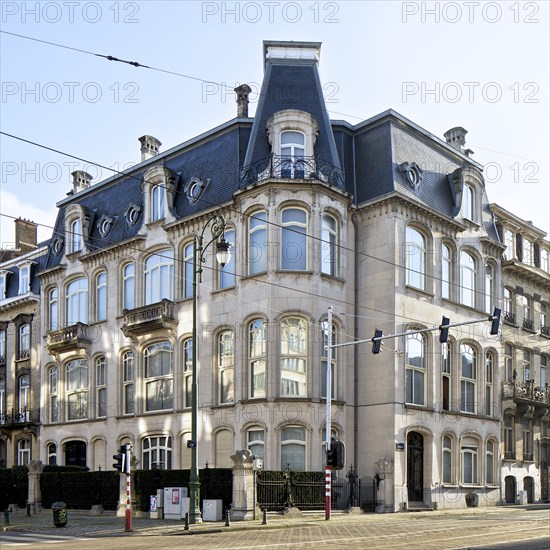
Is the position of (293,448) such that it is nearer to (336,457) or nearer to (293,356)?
(293,356)

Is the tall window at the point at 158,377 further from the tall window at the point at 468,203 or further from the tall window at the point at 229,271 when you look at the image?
the tall window at the point at 468,203

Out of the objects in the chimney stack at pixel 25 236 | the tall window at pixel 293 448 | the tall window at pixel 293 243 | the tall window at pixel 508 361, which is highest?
the chimney stack at pixel 25 236

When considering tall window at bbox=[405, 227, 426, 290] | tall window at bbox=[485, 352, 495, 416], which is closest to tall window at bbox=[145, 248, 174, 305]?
tall window at bbox=[405, 227, 426, 290]

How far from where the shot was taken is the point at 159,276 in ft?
133

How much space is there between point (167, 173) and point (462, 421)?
17511 millimetres

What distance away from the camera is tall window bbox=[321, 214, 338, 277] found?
116 ft

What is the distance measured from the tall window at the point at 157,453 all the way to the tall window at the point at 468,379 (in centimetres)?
1328

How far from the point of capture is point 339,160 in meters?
37.5

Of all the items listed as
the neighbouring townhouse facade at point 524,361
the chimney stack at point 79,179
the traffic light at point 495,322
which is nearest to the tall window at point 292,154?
the traffic light at point 495,322

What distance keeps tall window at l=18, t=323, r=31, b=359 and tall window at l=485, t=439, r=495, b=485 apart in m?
25.7

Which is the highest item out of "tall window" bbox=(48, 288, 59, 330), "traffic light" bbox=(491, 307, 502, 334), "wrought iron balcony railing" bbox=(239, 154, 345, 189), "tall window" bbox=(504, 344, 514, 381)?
"wrought iron balcony railing" bbox=(239, 154, 345, 189)

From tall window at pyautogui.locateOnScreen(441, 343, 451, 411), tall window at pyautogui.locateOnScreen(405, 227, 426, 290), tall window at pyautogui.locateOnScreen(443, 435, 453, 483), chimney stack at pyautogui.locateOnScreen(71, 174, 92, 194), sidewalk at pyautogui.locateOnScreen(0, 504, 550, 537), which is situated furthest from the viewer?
chimney stack at pyautogui.locateOnScreen(71, 174, 92, 194)

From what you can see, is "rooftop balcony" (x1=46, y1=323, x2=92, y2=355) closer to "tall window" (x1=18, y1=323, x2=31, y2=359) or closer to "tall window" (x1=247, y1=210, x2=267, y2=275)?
"tall window" (x1=18, y1=323, x2=31, y2=359)

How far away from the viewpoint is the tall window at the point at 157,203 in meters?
40.9
